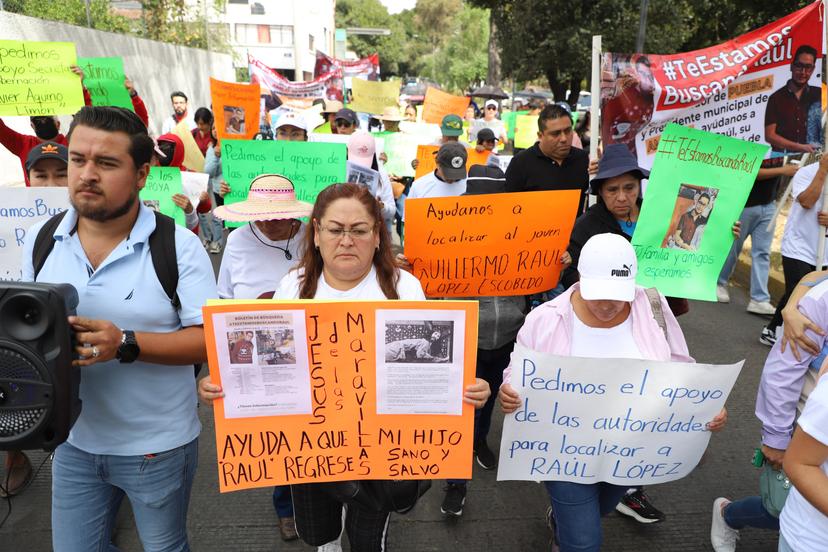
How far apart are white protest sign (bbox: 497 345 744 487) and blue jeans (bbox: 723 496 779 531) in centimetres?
58

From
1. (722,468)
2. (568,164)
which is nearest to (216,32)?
(568,164)

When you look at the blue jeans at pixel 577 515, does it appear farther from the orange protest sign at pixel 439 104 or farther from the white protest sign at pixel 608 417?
the orange protest sign at pixel 439 104

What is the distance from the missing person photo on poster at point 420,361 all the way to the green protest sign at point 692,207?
5.27 feet

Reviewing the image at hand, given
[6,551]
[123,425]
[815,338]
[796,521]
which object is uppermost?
[815,338]

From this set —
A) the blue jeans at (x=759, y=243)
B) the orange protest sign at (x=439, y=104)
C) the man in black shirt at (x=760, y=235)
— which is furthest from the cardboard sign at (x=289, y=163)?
the orange protest sign at (x=439, y=104)

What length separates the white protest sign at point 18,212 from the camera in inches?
135

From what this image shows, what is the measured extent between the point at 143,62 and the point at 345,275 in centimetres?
1575

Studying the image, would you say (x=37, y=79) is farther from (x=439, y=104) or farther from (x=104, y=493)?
(x=439, y=104)

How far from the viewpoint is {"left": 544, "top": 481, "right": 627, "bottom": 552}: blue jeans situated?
2.42 metres

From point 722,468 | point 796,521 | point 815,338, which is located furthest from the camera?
point 722,468

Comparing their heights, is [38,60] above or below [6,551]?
above

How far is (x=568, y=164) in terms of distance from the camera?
4.26 meters

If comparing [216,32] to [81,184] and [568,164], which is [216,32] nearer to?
[568,164]

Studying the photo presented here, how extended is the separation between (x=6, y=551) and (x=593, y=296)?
306 cm
